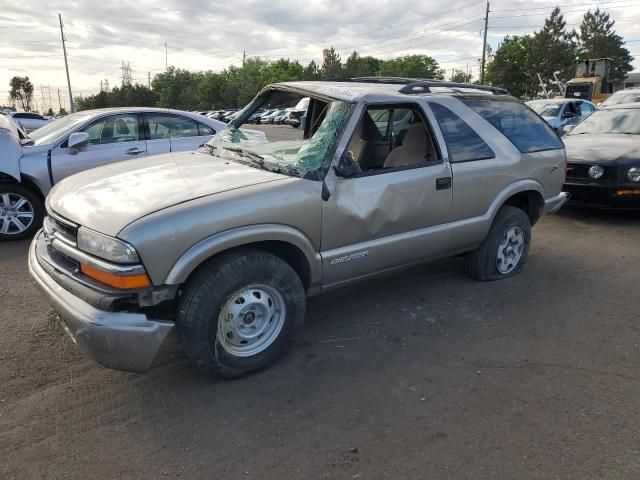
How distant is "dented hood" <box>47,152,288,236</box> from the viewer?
2924 millimetres

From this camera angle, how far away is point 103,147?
21.9 ft

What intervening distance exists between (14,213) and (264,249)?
4372 millimetres

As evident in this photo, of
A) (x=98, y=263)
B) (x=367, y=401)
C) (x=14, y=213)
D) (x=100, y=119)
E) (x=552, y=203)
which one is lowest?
(x=367, y=401)

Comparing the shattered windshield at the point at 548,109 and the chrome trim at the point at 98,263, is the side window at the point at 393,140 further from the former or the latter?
the shattered windshield at the point at 548,109

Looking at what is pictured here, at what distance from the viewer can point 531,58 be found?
A: 60219 millimetres

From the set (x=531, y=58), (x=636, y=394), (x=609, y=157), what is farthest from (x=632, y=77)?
(x=636, y=394)

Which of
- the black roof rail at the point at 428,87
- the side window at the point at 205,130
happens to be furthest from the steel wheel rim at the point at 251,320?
the side window at the point at 205,130

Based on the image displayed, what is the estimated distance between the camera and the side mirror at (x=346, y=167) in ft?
11.4

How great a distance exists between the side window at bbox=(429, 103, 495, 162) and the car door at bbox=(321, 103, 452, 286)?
11 centimetres

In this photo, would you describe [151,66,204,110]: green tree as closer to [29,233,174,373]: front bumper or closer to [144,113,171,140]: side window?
[144,113,171,140]: side window

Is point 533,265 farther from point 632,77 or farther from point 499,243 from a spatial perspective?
point 632,77

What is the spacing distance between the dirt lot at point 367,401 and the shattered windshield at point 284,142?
1293 millimetres

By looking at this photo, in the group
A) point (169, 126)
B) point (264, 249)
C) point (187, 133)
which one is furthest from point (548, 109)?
point (264, 249)

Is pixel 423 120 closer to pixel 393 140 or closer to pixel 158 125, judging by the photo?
pixel 393 140
